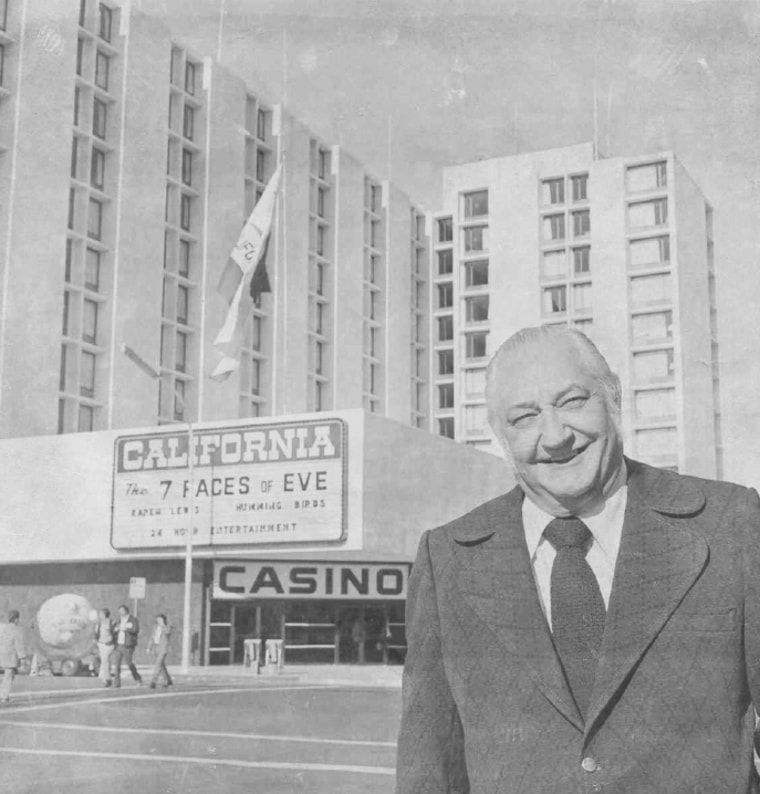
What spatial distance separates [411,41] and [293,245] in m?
41.6

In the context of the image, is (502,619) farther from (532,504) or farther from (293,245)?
(293,245)

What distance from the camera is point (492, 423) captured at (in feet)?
6.86

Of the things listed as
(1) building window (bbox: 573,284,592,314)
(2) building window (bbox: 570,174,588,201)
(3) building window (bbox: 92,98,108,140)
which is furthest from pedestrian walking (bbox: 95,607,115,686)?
(2) building window (bbox: 570,174,588,201)

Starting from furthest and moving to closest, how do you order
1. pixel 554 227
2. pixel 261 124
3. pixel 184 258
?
pixel 261 124 → pixel 554 227 → pixel 184 258

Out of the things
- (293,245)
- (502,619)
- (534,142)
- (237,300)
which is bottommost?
(502,619)

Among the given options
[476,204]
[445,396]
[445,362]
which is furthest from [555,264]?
[445,362]

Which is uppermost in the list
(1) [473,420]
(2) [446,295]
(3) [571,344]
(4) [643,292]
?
(2) [446,295]

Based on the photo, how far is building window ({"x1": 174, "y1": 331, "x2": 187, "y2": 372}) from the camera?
141 feet

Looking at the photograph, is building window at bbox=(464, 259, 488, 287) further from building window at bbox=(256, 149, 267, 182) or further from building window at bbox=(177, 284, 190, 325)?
building window at bbox=(177, 284, 190, 325)

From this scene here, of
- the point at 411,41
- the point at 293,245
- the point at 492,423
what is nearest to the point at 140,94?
the point at 293,245

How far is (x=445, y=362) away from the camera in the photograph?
58.5 metres

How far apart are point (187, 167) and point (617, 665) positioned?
43.6 metres

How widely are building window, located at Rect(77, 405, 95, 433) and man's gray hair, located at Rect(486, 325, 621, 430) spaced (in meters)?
37.8

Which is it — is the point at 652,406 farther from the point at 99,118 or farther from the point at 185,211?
the point at 99,118
